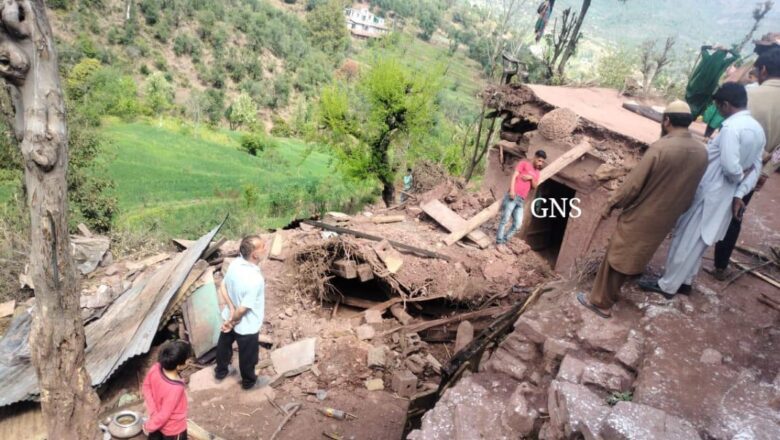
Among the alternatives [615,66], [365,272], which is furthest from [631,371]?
[615,66]

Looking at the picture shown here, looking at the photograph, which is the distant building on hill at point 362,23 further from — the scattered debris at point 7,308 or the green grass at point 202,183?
the scattered debris at point 7,308

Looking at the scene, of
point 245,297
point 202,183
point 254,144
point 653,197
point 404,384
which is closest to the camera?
point 653,197

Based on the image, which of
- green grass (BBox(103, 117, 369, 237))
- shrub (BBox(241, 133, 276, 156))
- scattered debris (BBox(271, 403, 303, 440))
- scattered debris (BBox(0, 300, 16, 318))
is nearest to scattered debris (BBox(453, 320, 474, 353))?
scattered debris (BBox(271, 403, 303, 440))

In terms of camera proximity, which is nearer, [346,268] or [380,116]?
[346,268]

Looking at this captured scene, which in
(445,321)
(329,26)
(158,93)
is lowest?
(158,93)

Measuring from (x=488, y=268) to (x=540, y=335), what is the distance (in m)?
3.98

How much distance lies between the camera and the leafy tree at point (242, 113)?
44.2m

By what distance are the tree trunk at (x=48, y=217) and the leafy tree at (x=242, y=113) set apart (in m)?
43.0

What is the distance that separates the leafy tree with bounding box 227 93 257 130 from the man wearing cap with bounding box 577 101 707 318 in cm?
4345

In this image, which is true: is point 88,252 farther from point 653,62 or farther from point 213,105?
point 213,105

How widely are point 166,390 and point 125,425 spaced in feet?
3.35

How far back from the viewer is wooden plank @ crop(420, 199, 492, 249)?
8.60m

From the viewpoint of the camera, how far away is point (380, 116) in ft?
57.5

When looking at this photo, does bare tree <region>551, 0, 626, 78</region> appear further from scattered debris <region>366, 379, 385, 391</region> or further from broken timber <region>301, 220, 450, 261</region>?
scattered debris <region>366, 379, 385, 391</region>
